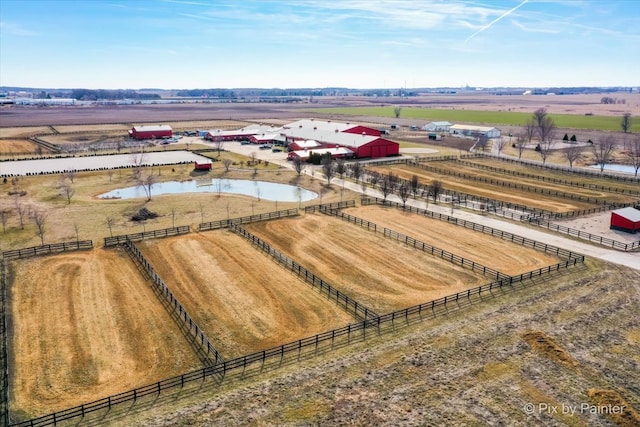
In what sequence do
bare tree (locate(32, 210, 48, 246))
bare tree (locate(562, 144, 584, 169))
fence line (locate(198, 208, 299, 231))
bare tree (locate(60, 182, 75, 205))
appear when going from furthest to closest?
bare tree (locate(562, 144, 584, 169)), bare tree (locate(60, 182, 75, 205)), fence line (locate(198, 208, 299, 231)), bare tree (locate(32, 210, 48, 246))

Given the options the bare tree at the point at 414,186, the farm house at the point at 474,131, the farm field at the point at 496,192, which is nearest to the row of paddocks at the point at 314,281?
the bare tree at the point at 414,186

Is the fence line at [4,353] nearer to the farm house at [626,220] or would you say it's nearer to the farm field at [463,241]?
the farm field at [463,241]

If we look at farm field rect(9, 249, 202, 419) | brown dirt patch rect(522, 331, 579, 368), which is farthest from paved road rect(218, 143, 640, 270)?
farm field rect(9, 249, 202, 419)

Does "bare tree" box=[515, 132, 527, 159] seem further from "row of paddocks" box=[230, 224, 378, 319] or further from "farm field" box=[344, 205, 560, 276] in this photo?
"row of paddocks" box=[230, 224, 378, 319]

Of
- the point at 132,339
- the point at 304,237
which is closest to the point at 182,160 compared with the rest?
the point at 304,237

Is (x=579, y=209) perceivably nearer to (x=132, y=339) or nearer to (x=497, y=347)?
(x=497, y=347)

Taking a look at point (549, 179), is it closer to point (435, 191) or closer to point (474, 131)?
point (435, 191)
